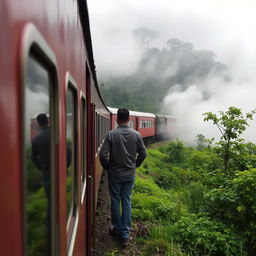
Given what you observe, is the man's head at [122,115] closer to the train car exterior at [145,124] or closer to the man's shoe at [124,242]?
the man's shoe at [124,242]

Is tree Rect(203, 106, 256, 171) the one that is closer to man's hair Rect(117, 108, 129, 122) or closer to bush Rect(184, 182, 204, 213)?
bush Rect(184, 182, 204, 213)

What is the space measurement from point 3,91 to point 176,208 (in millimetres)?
6368

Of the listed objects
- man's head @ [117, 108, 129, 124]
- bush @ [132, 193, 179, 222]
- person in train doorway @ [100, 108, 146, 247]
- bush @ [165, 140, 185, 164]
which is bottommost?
bush @ [165, 140, 185, 164]

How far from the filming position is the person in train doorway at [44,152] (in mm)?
972

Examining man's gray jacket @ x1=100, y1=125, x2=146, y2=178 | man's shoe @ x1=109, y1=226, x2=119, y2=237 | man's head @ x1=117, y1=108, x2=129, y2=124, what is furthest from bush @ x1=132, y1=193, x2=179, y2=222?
man's head @ x1=117, y1=108, x2=129, y2=124

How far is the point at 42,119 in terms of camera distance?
3.40 feet

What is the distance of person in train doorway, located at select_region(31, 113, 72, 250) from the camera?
0.97m

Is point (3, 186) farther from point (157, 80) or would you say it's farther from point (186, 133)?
point (157, 80)

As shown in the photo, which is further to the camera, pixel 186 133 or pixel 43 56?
pixel 186 133

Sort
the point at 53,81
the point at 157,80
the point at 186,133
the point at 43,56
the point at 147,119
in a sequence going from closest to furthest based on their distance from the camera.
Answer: the point at 43,56
the point at 53,81
the point at 147,119
the point at 186,133
the point at 157,80

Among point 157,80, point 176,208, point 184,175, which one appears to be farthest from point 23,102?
point 157,80

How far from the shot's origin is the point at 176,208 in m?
6.64

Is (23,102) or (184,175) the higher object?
(23,102)

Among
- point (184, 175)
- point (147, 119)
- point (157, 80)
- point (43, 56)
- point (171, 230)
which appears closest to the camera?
point (43, 56)
